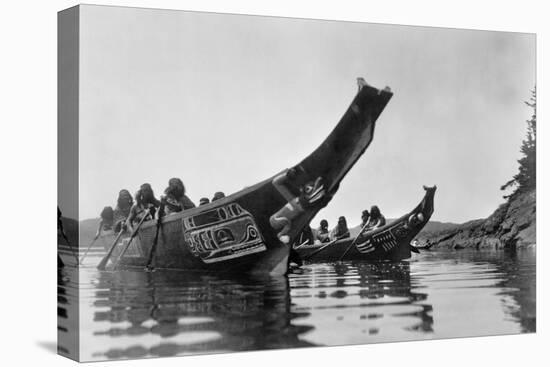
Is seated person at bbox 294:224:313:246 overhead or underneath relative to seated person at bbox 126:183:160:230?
underneath

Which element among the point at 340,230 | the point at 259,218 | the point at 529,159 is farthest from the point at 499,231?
the point at 259,218

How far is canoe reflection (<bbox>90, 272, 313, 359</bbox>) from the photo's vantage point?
895cm

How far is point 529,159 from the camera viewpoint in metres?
11.1

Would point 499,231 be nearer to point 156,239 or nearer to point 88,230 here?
point 156,239

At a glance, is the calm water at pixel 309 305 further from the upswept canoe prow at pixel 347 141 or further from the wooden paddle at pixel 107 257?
the upswept canoe prow at pixel 347 141

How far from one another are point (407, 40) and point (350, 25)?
25.5 inches

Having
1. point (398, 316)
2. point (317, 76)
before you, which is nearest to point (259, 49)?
point (317, 76)

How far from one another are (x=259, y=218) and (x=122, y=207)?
134 cm

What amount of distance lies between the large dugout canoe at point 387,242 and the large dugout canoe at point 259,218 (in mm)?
426

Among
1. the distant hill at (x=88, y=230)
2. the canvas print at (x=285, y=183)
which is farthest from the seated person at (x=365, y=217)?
Result: the distant hill at (x=88, y=230)

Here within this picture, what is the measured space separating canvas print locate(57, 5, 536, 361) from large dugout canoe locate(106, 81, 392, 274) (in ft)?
0.05

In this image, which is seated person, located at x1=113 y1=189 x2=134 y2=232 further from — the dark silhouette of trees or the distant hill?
the dark silhouette of trees

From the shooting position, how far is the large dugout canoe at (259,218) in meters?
9.62

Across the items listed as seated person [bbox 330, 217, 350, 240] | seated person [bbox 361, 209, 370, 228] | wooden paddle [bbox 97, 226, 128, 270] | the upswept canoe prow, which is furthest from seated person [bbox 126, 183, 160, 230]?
seated person [bbox 361, 209, 370, 228]
